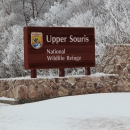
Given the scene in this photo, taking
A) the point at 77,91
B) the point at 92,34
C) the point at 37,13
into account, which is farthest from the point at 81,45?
the point at 37,13

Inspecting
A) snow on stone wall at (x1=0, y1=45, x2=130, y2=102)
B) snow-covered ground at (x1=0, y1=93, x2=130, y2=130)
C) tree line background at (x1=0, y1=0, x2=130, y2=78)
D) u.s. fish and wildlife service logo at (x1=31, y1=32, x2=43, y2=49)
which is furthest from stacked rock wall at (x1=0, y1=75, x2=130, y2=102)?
tree line background at (x1=0, y1=0, x2=130, y2=78)

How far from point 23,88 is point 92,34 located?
320 centimetres

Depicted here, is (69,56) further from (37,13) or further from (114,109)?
(37,13)

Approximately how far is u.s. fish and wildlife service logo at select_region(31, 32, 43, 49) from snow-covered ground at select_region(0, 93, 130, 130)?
2700 mm

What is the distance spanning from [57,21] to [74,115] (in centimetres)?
2304

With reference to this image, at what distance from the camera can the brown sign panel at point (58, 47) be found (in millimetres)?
14156

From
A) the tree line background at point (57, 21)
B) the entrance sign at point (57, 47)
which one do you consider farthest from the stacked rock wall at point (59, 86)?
the tree line background at point (57, 21)

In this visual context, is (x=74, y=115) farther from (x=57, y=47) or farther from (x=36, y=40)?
(x=57, y=47)

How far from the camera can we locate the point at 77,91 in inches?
578

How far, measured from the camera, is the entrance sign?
46.4ft

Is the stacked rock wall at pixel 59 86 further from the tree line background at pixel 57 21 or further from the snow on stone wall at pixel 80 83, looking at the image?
the tree line background at pixel 57 21

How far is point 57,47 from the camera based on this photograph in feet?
47.8

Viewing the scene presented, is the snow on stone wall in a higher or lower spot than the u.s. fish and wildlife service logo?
lower

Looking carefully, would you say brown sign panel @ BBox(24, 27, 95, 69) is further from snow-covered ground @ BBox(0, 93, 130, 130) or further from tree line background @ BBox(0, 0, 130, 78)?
tree line background @ BBox(0, 0, 130, 78)
